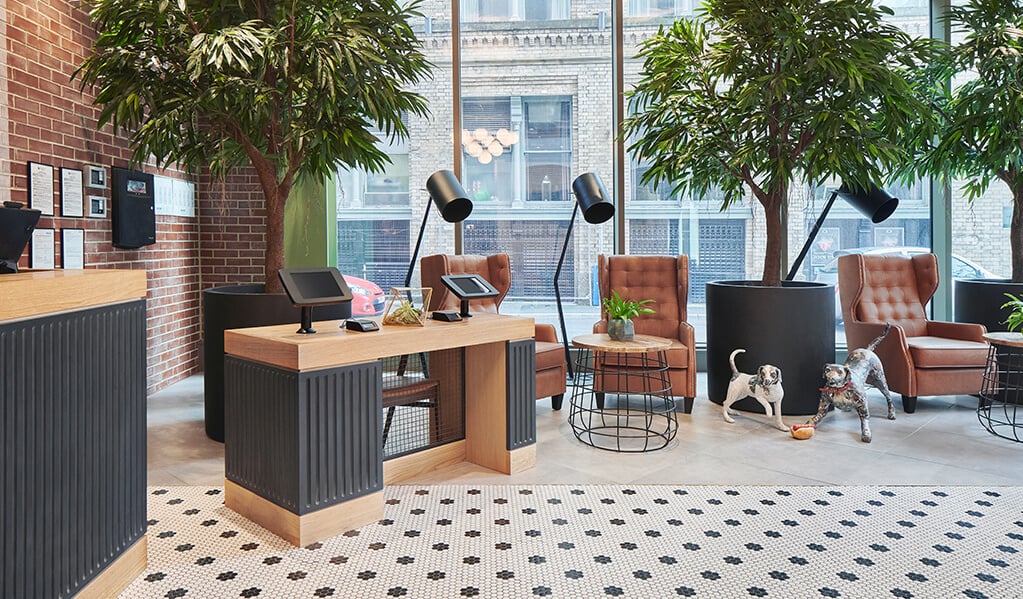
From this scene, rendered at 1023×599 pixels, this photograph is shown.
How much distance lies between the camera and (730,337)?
16.5 ft

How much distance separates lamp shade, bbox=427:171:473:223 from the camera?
502 centimetres

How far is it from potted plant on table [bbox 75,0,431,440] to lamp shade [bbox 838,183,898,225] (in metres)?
3.31

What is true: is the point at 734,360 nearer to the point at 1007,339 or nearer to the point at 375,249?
the point at 1007,339

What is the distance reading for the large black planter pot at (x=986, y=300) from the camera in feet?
17.3

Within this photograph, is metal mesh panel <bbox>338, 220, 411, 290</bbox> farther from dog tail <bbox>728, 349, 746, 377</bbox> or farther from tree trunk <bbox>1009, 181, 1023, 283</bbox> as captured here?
tree trunk <bbox>1009, 181, 1023, 283</bbox>

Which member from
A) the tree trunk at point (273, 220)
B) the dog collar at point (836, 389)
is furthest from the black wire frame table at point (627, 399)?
the tree trunk at point (273, 220)

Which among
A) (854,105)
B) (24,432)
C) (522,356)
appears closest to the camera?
(24,432)

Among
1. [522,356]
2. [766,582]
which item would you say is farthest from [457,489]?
[766,582]

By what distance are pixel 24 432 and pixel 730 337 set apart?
417cm

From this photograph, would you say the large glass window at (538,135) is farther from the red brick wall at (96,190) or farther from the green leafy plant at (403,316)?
the green leafy plant at (403,316)

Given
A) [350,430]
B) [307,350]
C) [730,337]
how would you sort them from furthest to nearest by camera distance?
[730,337]
[350,430]
[307,350]

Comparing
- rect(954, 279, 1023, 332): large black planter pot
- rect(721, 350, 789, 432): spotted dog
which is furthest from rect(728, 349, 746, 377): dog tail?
rect(954, 279, 1023, 332): large black planter pot

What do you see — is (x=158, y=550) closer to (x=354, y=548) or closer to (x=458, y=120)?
(x=354, y=548)

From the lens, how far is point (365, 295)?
264 inches
